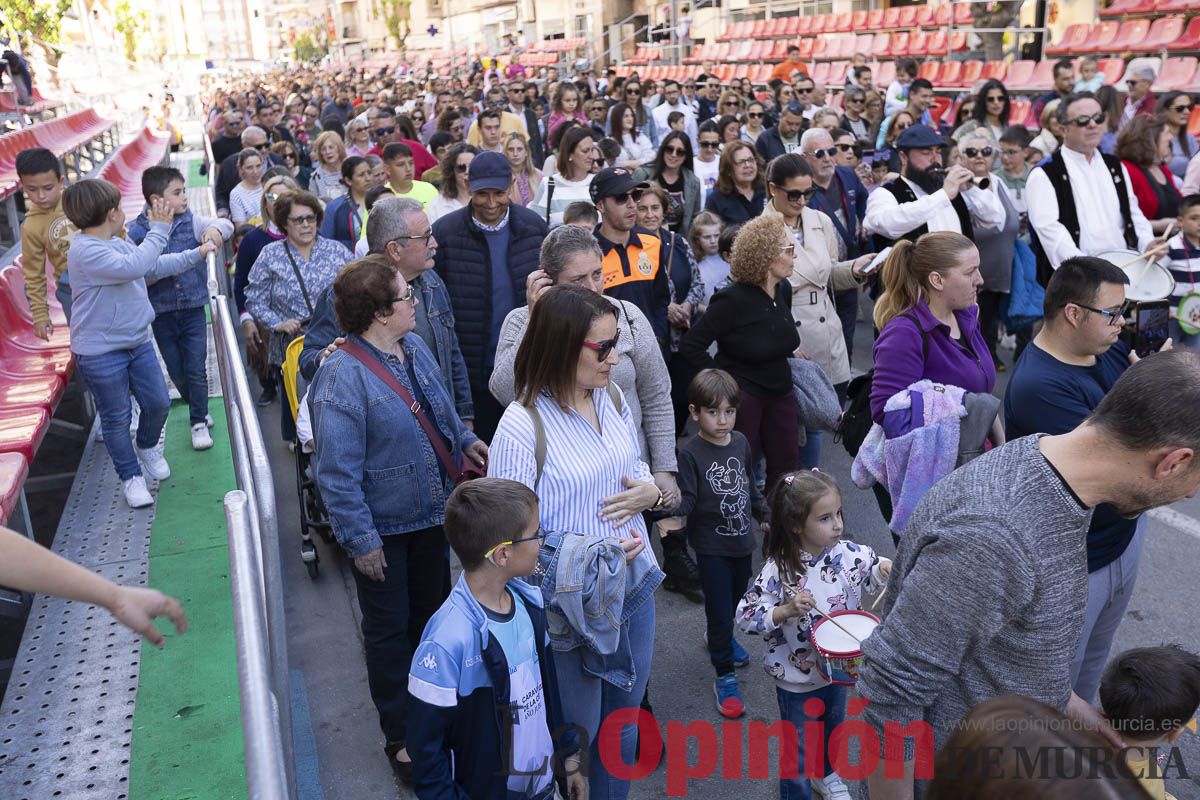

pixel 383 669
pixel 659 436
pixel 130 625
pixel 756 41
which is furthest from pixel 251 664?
pixel 756 41

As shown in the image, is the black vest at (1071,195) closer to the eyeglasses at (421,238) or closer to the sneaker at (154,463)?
the eyeglasses at (421,238)

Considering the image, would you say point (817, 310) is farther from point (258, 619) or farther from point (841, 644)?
point (258, 619)

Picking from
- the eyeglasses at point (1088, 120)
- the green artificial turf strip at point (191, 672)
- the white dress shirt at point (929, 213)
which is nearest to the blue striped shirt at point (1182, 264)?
the eyeglasses at point (1088, 120)

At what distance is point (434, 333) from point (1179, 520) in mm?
4128

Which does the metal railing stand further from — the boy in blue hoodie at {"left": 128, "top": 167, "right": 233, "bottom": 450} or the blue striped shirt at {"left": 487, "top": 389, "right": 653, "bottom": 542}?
the boy in blue hoodie at {"left": 128, "top": 167, "right": 233, "bottom": 450}

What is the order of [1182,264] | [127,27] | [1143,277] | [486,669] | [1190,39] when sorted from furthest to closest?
[127,27]
[1190,39]
[1182,264]
[1143,277]
[486,669]

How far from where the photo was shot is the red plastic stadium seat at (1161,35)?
16.7 meters

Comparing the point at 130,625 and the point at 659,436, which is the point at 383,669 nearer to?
the point at 659,436

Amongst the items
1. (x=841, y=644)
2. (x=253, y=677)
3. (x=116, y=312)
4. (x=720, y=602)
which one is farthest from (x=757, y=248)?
(x=116, y=312)

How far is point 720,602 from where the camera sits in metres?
4.04

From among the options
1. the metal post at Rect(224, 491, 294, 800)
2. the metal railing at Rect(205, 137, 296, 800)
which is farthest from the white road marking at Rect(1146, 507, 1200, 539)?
the metal post at Rect(224, 491, 294, 800)

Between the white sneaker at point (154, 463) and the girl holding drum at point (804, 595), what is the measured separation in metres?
4.06

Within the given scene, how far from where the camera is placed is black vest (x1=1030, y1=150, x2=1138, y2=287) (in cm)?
603

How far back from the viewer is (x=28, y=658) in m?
4.19
